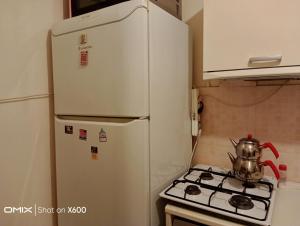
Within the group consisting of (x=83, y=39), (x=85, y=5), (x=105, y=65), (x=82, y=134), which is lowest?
(x=82, y=134)

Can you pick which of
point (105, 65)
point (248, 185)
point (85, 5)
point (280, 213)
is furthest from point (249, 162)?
point (85, 5)

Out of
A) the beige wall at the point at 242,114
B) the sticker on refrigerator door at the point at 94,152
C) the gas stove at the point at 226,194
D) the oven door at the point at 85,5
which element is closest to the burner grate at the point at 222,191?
the gas stove at the point at 226,194

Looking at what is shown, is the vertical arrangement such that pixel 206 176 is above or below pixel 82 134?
below

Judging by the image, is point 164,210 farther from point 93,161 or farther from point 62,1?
point 62,1

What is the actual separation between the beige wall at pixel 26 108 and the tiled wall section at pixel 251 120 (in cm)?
97

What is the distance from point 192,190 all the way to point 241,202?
22 centimetres

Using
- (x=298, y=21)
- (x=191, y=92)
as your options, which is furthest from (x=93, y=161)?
(x=298, y=21)

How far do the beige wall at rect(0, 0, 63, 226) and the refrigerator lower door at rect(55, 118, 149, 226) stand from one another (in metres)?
0.14

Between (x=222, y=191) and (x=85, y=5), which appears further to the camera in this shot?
(x=85, y=5)

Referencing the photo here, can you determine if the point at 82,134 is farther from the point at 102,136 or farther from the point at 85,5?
the point at 85,5

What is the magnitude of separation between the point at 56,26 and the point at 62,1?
0.29 m

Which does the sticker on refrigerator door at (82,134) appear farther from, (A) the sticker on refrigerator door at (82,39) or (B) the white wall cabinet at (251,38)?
(B) the white wall cabinet at (251,38)

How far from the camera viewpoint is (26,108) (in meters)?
1.23

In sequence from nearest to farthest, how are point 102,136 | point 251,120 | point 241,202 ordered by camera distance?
point 241,202 → point 102,136 → point 251,120
